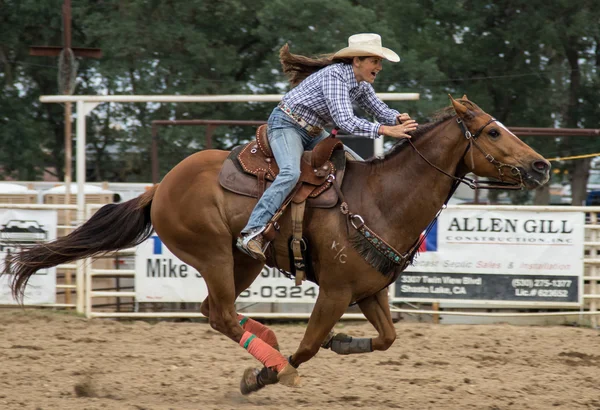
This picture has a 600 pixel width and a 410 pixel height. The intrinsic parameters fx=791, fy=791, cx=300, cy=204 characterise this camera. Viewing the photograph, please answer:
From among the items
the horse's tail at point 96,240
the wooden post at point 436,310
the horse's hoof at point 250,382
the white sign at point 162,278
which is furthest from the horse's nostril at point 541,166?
the white sign at point 162,278

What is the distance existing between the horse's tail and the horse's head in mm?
2270

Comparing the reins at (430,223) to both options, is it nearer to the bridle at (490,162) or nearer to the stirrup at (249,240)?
the bridle at (490,162)

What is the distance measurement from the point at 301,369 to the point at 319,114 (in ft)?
7.36

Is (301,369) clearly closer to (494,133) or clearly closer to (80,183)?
(494,133)

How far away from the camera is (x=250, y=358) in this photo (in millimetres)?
6707

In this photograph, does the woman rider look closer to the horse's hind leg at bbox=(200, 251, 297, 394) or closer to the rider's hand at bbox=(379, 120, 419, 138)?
the rider's hand at bbox=(379, 120, 419, 138)

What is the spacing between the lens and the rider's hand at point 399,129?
4.74 meters

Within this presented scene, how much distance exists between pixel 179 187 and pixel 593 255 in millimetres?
5155

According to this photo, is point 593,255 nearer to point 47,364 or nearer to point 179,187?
point 179,187

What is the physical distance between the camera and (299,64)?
5293mm

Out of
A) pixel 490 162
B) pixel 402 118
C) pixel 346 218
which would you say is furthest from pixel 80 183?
pixel 490 162

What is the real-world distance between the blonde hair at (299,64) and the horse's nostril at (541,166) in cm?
145

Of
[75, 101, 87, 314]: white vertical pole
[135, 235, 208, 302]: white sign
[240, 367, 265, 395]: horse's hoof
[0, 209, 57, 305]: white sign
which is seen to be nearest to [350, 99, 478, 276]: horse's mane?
[240, 367, 265, 395]: horse's hoof

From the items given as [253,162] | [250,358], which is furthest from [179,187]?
[250,358]
